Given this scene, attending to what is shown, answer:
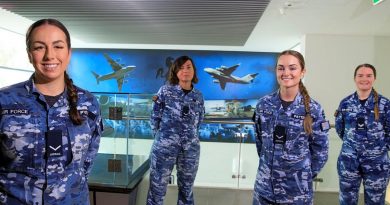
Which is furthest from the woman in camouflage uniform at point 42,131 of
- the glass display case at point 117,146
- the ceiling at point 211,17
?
the ceiling at point 211,17

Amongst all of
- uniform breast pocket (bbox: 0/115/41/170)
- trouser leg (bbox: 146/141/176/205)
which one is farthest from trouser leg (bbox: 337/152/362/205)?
uniform breast pocket (bbox: 0/115/41/170)

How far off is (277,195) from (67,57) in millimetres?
1353

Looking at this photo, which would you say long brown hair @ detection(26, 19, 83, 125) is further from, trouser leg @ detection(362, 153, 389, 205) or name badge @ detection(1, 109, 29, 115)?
trouser leg @ detection(362, 153, 389, 205)

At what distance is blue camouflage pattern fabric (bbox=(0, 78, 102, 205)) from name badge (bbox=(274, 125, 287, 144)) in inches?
42.6

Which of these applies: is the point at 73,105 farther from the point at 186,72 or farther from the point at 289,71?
the point at 186,72

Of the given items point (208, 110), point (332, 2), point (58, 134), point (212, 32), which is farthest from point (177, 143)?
point (208, 110)

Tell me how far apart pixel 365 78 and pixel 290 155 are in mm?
1494

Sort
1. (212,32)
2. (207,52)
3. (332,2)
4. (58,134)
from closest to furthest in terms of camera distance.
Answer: (58,134) → (332,2) → (212,32) → (207,52)

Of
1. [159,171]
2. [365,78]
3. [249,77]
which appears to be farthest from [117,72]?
[365,78]

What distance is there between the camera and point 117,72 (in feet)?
22.5

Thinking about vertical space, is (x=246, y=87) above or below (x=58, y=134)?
above

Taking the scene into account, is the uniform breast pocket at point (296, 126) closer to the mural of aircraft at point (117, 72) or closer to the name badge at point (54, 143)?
the name badge at point (54, 143)

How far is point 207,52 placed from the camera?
21.9ft

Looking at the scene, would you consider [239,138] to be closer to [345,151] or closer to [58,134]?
[345,151]
